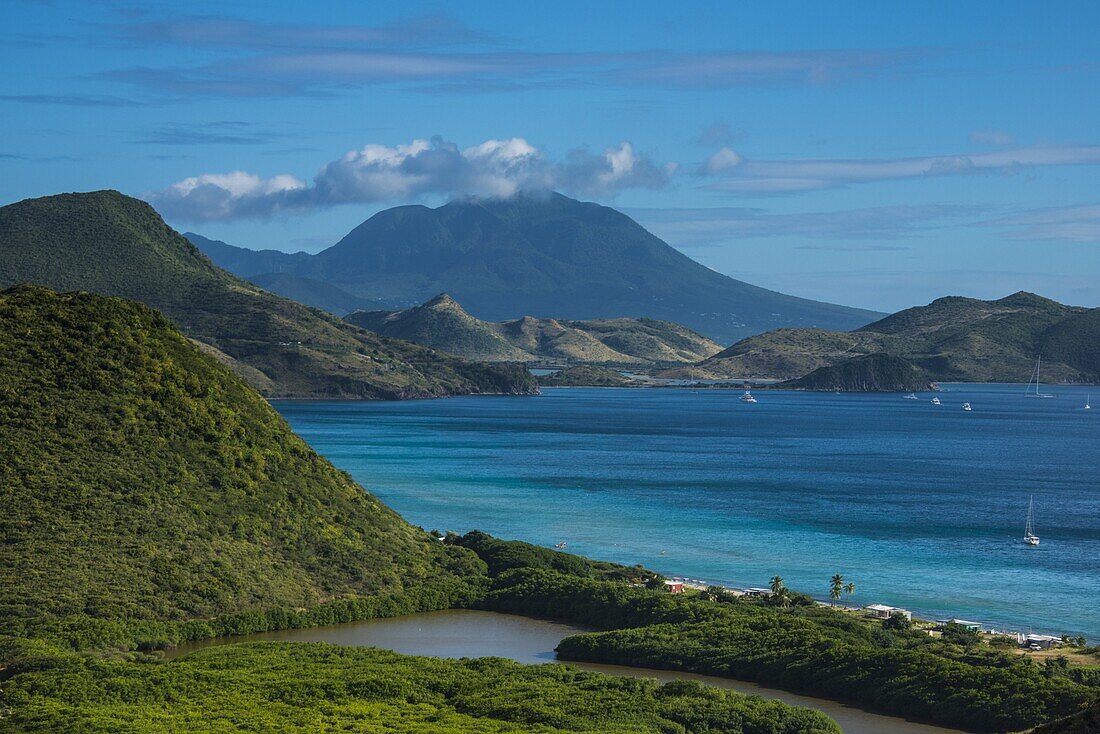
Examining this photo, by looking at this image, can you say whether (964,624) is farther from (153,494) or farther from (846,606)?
(153,494)

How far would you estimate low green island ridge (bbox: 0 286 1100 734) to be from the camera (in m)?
36.7

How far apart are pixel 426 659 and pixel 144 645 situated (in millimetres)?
10366

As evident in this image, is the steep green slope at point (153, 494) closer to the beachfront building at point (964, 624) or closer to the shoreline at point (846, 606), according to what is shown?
the shoreline at point (846, 606)

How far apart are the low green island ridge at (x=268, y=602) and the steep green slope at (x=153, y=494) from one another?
110mm

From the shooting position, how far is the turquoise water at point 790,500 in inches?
2579

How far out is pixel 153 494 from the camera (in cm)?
5466

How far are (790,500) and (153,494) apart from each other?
187ft

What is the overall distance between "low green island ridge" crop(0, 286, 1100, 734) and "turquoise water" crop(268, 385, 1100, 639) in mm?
11966

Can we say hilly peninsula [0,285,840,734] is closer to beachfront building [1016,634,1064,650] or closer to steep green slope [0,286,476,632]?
steep green slope [0,286,476,632]

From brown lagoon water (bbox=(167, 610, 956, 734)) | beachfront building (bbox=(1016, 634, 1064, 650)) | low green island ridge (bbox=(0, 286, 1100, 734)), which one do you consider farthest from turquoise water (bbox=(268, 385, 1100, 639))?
brown lagoon water (bbox=(167, 610, 956, 734))

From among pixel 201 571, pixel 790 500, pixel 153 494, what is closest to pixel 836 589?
pixel 201 571

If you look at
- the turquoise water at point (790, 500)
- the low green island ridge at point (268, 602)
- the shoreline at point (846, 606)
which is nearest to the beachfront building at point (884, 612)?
the shoreline at point (846, 606)

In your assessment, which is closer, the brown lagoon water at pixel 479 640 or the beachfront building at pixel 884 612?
the brown lagoon water at pixel 479 640

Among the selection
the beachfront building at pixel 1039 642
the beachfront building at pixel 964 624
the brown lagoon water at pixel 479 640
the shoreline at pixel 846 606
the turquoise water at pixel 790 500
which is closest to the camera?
the brown lagoon water at pixel 479 640
